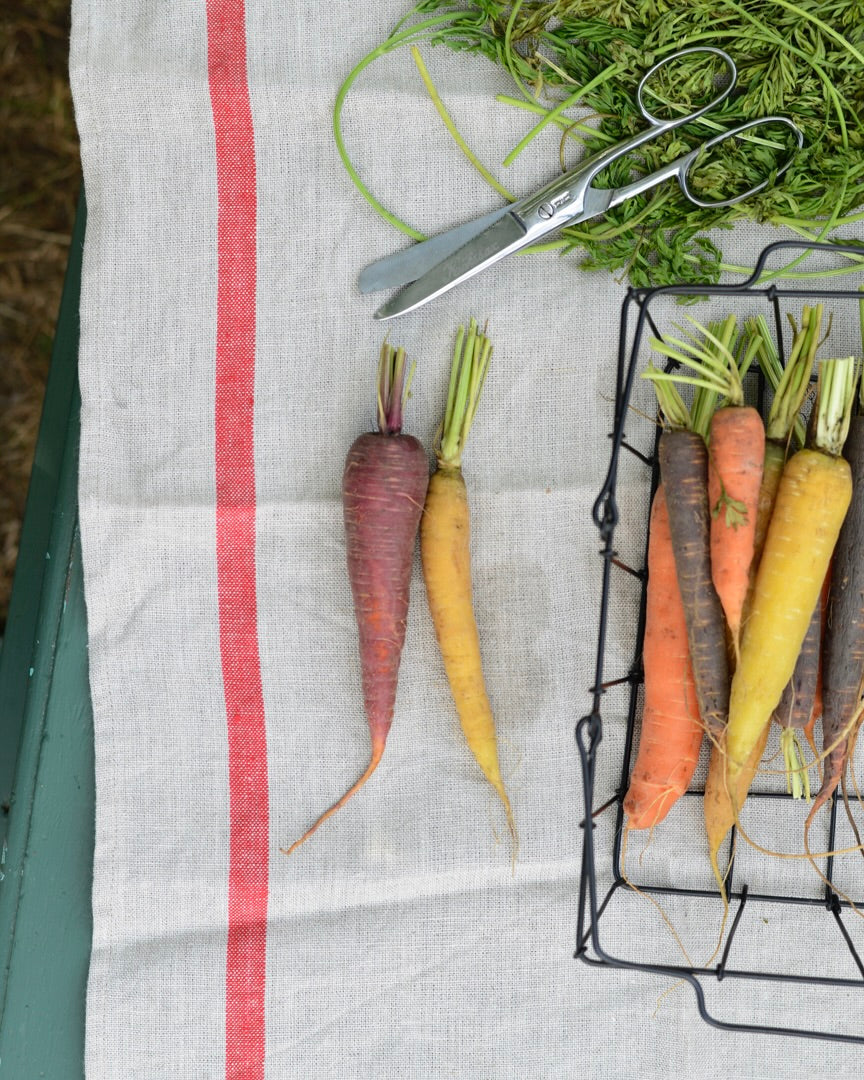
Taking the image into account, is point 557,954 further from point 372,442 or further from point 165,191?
point 165,191

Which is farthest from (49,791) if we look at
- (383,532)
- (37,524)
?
(383,532)

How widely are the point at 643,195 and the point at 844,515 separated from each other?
393mm

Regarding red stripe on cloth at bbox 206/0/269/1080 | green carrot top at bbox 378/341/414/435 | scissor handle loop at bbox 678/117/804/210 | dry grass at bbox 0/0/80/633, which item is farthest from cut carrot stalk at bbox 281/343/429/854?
dry grass at bbox 0/0/80/633

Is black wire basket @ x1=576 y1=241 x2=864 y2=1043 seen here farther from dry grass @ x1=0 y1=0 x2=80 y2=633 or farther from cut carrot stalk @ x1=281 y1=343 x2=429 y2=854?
dry grass @ x1=0 y1=0 x2=80 y2=633

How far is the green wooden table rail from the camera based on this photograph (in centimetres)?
101

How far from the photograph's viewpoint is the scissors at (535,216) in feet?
3.07

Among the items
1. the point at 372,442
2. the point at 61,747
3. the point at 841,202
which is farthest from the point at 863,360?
the point at 61,747

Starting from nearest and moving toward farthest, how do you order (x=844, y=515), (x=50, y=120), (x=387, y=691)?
(x=844, y=515), (x=387, y=691), (x=50, y=120)

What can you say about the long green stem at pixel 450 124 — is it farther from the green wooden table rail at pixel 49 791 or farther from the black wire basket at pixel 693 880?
the green wooden table rail at pixel 49 791

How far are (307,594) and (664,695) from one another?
0.40 meters

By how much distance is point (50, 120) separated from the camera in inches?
56.0

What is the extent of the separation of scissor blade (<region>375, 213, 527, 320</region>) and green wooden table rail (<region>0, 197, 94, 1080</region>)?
39cm

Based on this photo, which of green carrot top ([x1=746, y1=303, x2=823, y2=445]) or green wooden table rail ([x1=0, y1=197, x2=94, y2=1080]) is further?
green wooden table rail ([x1=0, y1=197, x2=94, y2=1080])

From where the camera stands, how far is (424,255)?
1.00 metres
